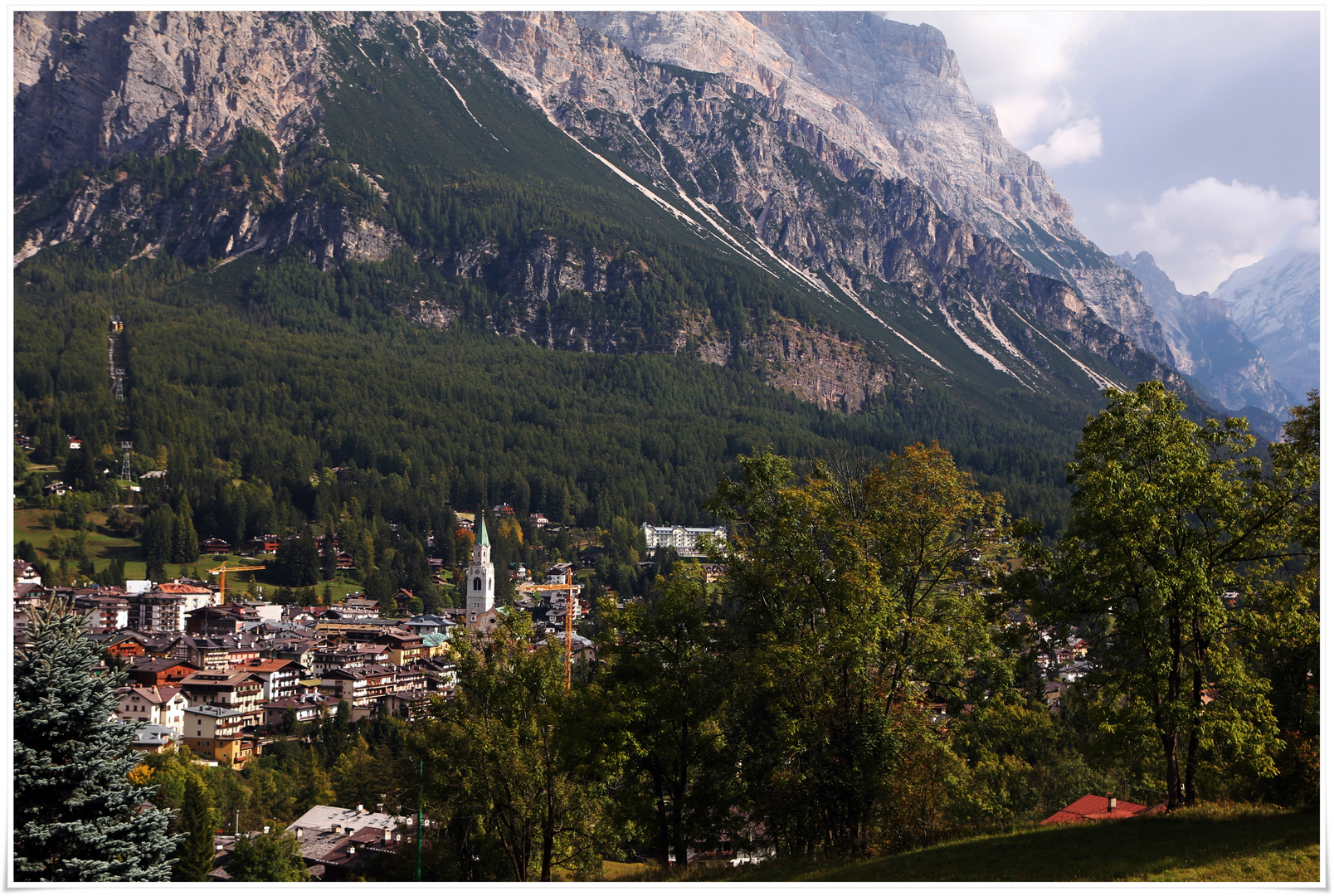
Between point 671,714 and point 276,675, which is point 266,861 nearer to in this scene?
point 671,714

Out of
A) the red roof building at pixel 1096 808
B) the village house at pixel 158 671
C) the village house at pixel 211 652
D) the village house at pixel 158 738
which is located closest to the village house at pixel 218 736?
the village house at pixel 158 738

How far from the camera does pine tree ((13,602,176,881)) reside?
21391mm

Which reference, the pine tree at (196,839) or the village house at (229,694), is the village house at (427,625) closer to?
the village house at (229,694)

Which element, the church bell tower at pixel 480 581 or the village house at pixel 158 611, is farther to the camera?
the church bell tower at pixel 480 581

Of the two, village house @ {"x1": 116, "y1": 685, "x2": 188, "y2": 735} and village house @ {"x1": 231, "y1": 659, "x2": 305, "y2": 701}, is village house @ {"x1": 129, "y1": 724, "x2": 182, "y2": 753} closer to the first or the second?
village house @ {"x1": 116, "y1": 685, "x2": 188, "y2": 735}

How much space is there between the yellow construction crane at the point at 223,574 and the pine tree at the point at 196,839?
11869 cm

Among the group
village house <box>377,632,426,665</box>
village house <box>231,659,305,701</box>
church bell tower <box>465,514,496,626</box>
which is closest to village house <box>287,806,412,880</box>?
village house <box>231,659,305,701</box>

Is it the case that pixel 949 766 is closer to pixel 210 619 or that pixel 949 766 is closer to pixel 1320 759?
pixel 1320 759

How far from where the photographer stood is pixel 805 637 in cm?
2677

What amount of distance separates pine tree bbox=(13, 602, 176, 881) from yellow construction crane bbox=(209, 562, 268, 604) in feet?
511

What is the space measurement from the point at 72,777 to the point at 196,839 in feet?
119

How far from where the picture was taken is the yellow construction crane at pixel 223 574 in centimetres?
16935

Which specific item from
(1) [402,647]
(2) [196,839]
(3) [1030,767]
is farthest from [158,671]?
(3) [1030,767]

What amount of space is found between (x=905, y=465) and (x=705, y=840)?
40.8ft
